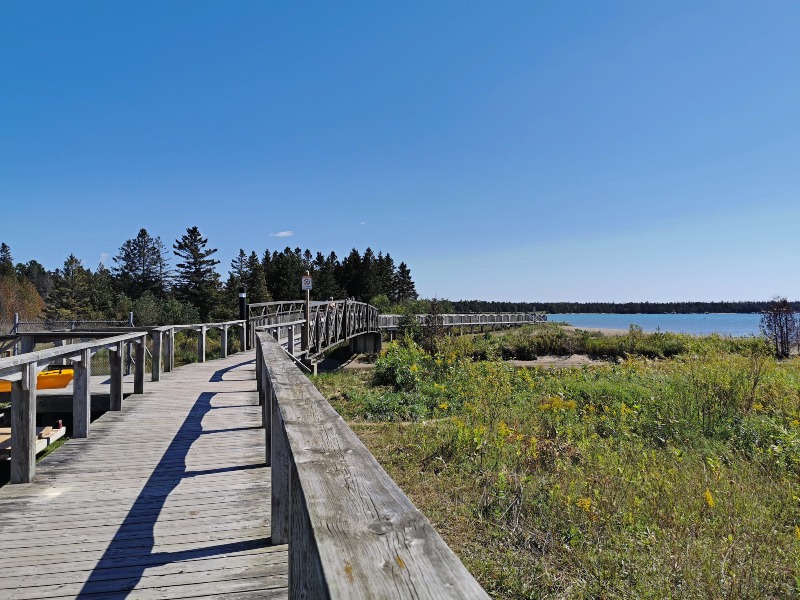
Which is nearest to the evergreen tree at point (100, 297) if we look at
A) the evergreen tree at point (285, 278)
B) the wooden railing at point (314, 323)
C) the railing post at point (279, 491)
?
the evergreen tree at point (285, 278)

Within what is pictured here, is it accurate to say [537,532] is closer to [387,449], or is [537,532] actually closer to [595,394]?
[387,449]

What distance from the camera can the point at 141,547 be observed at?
9.25 feet

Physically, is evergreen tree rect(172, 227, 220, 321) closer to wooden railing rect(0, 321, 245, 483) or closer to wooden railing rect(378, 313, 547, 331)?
wooden railing rect(378, 313, 547, 331)

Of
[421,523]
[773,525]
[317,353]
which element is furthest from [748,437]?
[317,353]

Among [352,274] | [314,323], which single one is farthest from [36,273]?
[314,323]

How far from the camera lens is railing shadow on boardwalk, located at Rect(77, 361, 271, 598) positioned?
243 centimetres

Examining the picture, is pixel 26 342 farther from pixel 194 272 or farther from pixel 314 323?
pixel 194 272

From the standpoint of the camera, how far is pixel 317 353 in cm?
1661

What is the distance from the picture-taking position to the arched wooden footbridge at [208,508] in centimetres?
90

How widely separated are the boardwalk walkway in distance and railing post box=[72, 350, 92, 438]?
0.55 feet

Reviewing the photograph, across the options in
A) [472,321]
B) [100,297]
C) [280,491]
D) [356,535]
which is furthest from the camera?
[100,297]

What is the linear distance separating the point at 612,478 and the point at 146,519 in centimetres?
421

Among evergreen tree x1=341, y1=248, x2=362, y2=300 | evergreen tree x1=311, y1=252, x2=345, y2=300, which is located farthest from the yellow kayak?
evergreen tree x1=341, y1=248, x2=362, y2=300

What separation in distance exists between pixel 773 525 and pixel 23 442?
20.3 feet
